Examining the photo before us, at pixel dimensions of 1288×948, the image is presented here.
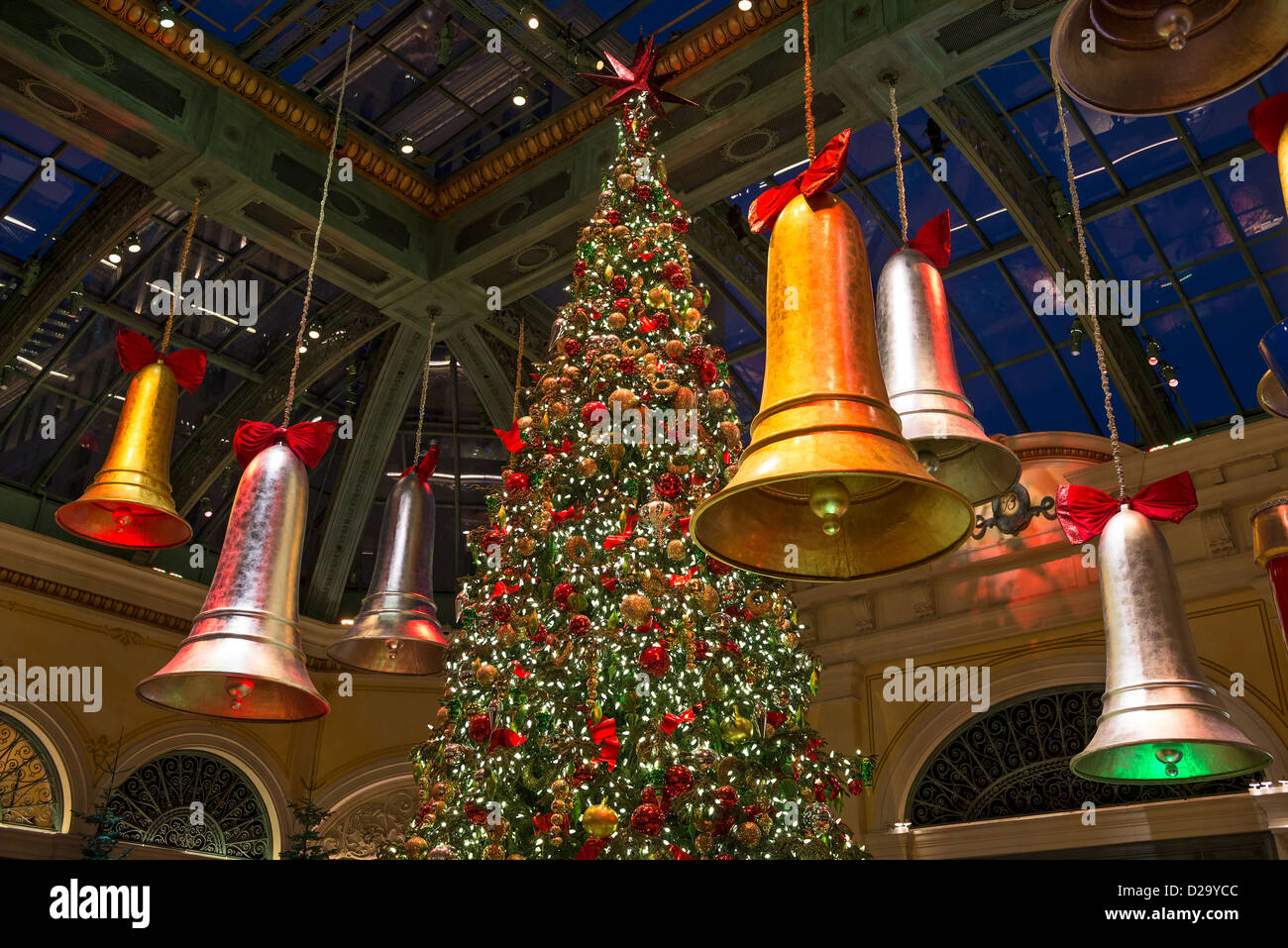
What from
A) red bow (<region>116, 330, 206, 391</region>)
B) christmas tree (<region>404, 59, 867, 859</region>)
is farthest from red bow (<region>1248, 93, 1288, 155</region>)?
red bow (<region>116, 330, 206, 391</region>)

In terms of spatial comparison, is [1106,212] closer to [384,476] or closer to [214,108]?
[214,108]

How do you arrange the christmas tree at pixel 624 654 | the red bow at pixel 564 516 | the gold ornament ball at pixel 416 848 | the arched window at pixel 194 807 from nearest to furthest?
the christmas tree at pixel 624 654 → the gold ornament ball at pixel 416 848 → the red bow at pixel 564 516 → the arched window at pixel 194 807

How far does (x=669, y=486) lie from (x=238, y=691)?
8.18 feet

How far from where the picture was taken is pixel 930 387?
3.48 metres

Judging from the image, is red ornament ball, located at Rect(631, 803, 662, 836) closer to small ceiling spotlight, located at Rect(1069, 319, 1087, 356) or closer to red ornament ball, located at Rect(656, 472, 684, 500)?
red ornament ball, located at Rect(656, 472, 684, 500)

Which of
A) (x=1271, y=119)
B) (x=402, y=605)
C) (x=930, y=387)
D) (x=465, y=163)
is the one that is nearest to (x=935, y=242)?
(x=930, y=387)

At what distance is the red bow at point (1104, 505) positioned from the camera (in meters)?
3.84

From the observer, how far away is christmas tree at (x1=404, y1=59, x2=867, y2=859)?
17.1 feet

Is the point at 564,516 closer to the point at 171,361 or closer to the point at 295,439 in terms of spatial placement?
the point at 295,439

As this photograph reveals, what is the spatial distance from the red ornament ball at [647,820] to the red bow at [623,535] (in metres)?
1.44

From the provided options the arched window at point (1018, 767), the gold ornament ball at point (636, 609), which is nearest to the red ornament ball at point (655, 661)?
the gold ornament ball at point (636, 609)

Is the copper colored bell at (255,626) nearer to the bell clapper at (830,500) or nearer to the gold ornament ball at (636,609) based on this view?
the gold ornament ball at (636,609)
